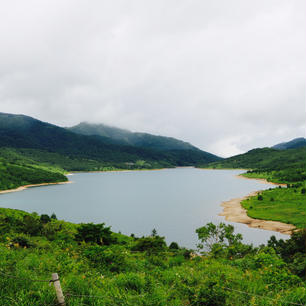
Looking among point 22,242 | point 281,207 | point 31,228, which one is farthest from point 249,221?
point 22,242

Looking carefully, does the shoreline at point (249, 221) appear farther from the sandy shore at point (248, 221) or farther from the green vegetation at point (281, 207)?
the green vegetation at point (281, 207)

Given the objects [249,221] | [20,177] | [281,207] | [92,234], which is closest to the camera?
[92,234]

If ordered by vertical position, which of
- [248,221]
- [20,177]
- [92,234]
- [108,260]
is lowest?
[248,221]

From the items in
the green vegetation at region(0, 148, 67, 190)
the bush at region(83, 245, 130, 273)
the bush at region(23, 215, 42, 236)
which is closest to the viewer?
the bush at region(83, 245, 130, 273)

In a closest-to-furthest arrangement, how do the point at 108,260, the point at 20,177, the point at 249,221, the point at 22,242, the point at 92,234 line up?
the point at 108,260 < the point at 22,242 < the point at 92,234 < the point at 249,221 < the point at 20,177

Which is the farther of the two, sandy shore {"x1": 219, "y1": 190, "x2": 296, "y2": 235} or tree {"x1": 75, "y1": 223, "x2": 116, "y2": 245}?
sandy shore {"x1": 219, "y1": 190, "x2": 296, "y2": 235}

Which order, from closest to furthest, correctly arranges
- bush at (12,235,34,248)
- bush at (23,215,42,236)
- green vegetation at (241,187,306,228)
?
bush at (12,235,34,248) → bush at (23,215,42,236) → green vegetation at (241,187,306,228)

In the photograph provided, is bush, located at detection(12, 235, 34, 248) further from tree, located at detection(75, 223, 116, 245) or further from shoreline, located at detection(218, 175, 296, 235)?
shoreline, located at detection(218, 175, 296, 235)

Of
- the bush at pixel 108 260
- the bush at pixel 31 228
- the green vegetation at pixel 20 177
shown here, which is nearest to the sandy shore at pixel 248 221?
the bush at pixel 31 228

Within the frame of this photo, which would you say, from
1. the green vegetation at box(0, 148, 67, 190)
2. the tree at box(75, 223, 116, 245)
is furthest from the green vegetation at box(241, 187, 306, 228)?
the green vegetation at box(0, 148, 67, 190)

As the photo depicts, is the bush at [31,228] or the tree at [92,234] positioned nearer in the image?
the tree at [92,234]

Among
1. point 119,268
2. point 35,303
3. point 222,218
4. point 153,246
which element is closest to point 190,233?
point 222,218

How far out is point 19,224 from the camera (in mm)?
32125

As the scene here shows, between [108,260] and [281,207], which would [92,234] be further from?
[281,207]
